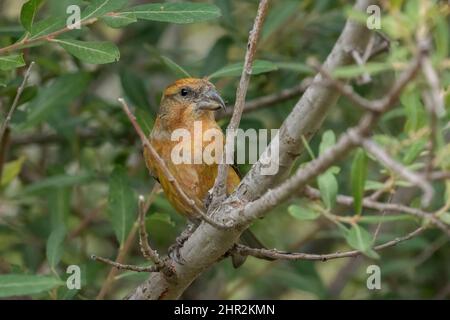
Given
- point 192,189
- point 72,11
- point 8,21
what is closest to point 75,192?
point 8,21

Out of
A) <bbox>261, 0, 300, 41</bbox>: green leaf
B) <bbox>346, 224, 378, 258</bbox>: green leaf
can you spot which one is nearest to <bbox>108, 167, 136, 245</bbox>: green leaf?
<bbox>261, 0, 300, 41</bbox>: green leaf

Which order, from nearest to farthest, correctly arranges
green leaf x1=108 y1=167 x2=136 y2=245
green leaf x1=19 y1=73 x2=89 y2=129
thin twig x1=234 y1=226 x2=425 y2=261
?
thin twig x1=234 y1=226 x2=425 y2=261 → green leaf x1=108 y1=167 x2=136 y2=245 → green leaf x1=19 y1=73 x2=89 y2=129

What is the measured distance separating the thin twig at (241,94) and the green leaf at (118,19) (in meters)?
0.58

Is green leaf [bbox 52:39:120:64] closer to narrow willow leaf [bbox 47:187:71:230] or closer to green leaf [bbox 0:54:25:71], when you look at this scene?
green leaf [bbox 0:54:25:71]

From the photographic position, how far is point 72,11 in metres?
3.58

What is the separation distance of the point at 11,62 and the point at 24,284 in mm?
950

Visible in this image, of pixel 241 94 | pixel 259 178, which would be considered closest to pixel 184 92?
pixel 241 94

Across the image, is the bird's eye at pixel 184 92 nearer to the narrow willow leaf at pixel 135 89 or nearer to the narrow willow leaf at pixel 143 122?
the narrow willow leaf at pixel 143 122

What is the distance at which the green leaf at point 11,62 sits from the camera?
3.36 m

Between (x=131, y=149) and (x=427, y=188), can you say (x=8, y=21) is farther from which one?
(x=427, y=188)

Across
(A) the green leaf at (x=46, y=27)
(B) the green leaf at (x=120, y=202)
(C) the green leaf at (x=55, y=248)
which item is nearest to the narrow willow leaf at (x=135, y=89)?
(B) the green leaf at (x=120, y=202)

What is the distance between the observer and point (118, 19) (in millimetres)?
3496

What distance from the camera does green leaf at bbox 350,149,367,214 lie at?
2588mm

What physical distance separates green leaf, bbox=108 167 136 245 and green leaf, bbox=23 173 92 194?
24.2 inches
